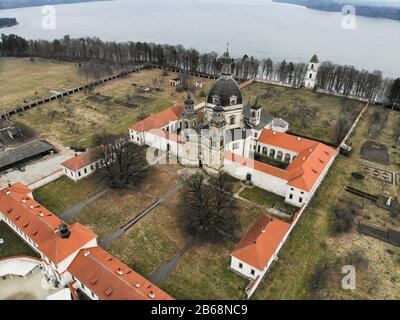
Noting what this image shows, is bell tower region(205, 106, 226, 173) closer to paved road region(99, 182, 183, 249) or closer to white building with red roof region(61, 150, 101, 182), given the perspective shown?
paved road region(99, 182, 183, 249)

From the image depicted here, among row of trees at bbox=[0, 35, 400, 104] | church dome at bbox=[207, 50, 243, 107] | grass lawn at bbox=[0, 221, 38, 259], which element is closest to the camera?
grass lawn at bbox=[0, 221, 38, 259]

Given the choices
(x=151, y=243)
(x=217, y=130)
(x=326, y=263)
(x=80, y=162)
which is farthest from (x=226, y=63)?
(x=326, y=263)

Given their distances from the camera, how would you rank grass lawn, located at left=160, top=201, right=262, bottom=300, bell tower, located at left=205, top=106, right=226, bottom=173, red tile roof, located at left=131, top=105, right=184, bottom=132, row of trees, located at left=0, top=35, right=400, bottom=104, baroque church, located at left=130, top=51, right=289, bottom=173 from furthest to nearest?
row of trees, located at left=0, top=35, right=400, bottom=104, red tile roof, located at left=131, top=105, right=184, bottom=132, baroque church, located at left=130, top=51, right=289, bottom=173, bell tower, located at left=205, top=106, right=226, bottom=173, grass lawn, located at left=160, top=201, right=262, bottom=300

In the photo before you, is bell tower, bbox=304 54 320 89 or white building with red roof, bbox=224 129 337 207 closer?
white building with red roof, bbox=224 129 337 207

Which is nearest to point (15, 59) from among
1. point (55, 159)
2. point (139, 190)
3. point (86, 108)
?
point (86, 108)

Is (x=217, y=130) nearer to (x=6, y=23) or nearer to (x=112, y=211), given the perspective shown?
(x=112, y=211)

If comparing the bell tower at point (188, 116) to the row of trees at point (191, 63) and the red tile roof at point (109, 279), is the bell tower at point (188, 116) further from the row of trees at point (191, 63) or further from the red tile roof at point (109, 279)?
the row of trees at point (191, 63)

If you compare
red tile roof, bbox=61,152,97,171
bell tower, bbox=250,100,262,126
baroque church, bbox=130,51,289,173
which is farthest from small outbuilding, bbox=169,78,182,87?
red tile roof, bbox=61,152,97,171
